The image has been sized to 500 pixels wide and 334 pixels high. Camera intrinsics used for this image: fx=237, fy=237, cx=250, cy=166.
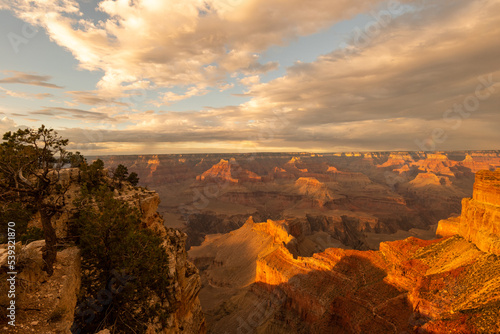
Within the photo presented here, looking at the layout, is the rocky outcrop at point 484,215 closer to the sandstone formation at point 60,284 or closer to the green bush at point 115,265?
the sandstone formation at point 60,284

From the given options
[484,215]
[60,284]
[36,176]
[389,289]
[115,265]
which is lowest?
[389,289]

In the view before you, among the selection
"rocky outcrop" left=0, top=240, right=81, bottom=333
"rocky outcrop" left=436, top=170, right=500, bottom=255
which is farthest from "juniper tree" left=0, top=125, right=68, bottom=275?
"rocky outcrop" left=436, top=170, right=500, bottom=255

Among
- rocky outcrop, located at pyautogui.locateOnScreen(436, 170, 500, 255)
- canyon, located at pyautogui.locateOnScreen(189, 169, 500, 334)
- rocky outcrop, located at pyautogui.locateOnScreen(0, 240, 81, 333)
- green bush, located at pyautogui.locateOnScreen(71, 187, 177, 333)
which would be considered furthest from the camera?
rocky outcrop, located at pyautogui.locateOnScreen(436, 170, 500, 255)

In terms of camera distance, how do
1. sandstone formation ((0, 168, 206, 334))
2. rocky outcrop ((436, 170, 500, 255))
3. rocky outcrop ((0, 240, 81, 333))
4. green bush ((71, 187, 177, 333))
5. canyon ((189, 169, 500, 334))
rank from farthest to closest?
rocky outcrop ((436, 170, 500, 255))
canyon ((189, 169, 500, 334))
green bush ((71, 187, 177, 333))
sandstone formation ((0, 168, 206, 334))
rocky outcrop ((0, 240, 81, 333))

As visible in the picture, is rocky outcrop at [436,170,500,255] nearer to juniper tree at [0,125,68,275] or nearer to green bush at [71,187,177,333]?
green bush at [71,187,177,333]

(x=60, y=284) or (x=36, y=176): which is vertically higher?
(x=36, y=176)

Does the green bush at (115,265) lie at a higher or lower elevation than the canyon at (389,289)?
higher

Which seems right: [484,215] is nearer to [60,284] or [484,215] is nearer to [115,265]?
[115,265]

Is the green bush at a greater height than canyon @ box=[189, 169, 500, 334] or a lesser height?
greater

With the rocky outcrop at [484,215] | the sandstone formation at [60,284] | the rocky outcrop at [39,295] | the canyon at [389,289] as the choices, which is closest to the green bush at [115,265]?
the sandstone formation at [60,284]

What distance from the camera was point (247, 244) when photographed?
96875 mm

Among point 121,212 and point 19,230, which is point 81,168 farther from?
point 121,212

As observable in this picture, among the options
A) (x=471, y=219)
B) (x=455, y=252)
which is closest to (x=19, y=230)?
(x=455, y=252)

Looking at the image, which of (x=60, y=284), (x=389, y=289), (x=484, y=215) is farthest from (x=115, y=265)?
(x=484, y=215)
